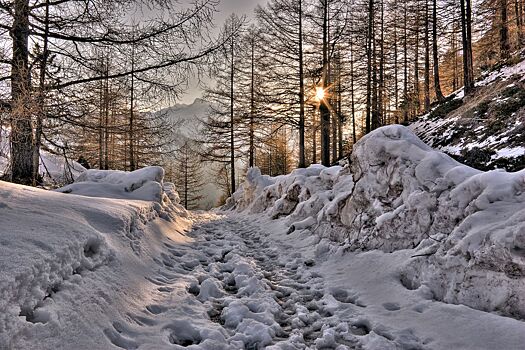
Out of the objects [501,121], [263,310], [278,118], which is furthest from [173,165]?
[263,310]

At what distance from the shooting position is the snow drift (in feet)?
9.12

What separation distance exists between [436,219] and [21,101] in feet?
17.0

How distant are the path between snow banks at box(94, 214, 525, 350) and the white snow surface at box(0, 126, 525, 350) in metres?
0.02

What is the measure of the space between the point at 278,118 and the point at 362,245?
1116 centimetres

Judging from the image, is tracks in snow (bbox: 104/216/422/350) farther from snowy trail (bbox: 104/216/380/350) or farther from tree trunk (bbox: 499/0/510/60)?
tree trunk (bbox: 499/0/510/60)

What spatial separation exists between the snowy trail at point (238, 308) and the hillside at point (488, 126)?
5.14 meters

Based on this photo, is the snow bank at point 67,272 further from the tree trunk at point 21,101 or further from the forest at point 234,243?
the tree trunk at point 21,101

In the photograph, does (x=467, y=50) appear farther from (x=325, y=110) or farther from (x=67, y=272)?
(x=67, y=272)

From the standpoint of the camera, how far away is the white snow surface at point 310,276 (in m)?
2.38

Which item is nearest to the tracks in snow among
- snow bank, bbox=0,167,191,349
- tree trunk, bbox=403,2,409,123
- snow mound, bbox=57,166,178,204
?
snow bank, bbox=0,167,191,349

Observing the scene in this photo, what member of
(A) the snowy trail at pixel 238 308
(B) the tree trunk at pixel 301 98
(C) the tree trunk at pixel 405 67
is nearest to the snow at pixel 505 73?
(C) the tree trunk at pixel 405 67

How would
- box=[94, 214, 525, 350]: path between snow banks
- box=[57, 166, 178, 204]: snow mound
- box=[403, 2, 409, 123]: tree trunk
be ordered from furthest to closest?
box=[403, 2, 409, 123]: tree trunk, box=[57, 166, 178, 204]: snow mound, box=[94, 214, 525, 350]: path between snow banks

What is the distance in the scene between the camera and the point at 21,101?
370cm

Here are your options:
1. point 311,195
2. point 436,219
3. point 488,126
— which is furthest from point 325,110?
point 436,219
